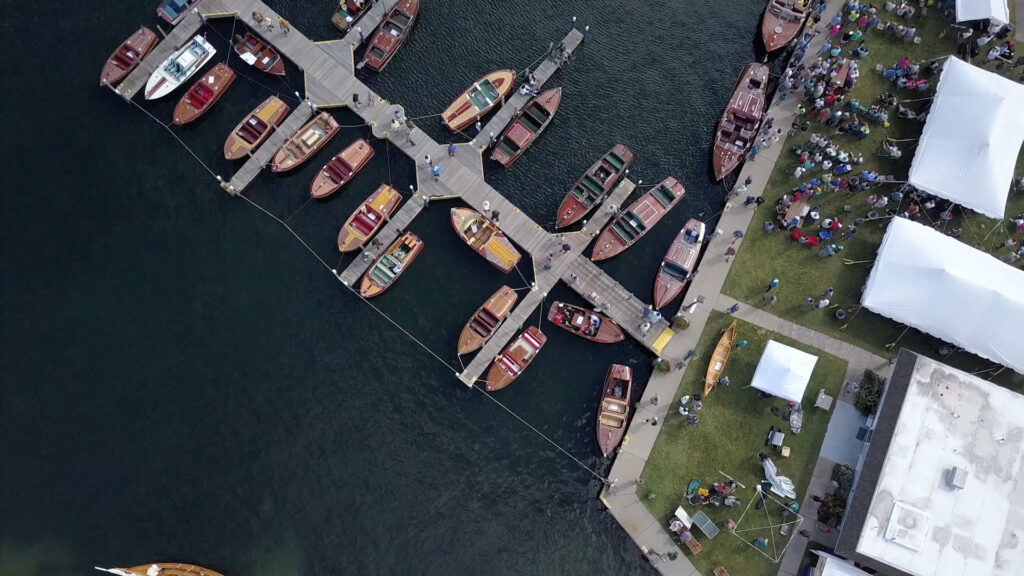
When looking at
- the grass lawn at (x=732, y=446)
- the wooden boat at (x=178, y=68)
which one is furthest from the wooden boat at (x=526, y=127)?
the wooden boat at (x=178, y=68)

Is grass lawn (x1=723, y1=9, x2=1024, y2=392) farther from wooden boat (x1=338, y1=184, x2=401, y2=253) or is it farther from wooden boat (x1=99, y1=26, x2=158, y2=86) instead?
wooden boat (x1=99, y1=26, x2=158, y2=86)

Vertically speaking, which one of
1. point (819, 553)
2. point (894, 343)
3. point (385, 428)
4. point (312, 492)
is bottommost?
point (312, 492)

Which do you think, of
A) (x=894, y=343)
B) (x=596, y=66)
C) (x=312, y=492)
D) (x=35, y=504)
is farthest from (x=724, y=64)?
(x=35, y=504)

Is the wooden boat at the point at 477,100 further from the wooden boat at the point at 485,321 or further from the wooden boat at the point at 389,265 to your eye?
the wooden boat at the point at 485,321

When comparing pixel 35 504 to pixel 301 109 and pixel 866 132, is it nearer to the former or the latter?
pixel 301 109

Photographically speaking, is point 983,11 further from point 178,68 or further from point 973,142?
point 178,68
